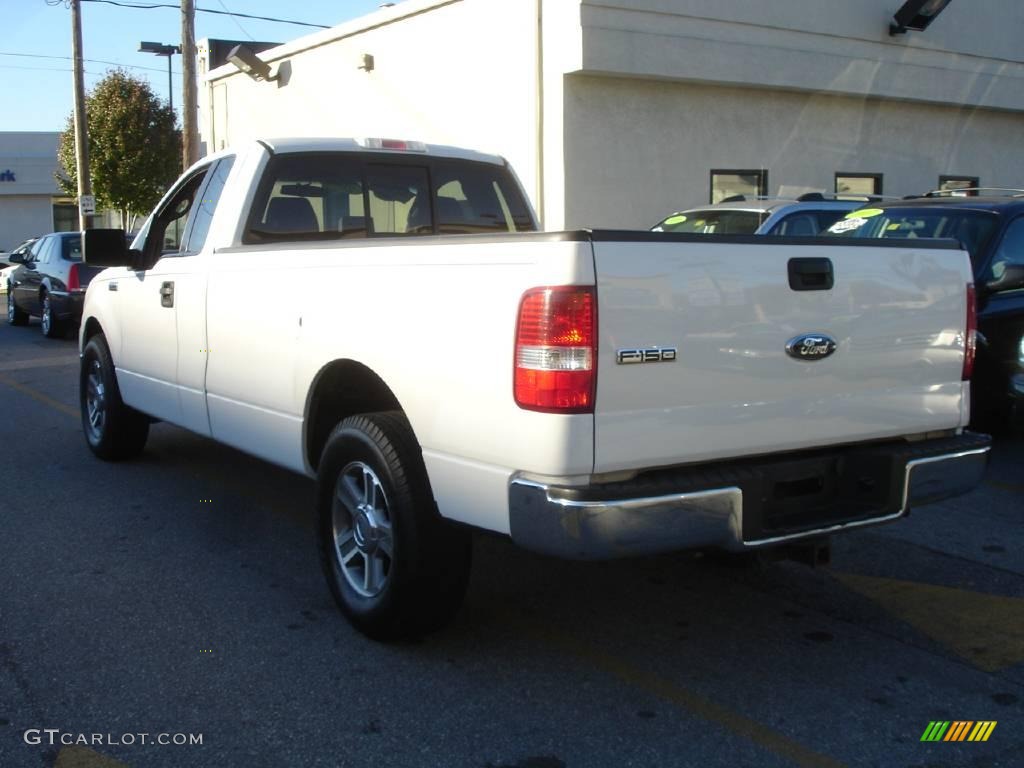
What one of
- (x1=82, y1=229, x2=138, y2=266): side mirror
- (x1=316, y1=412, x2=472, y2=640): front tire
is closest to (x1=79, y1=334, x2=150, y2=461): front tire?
(x1=82, y1=229, x2=138, y2=266): side mirror

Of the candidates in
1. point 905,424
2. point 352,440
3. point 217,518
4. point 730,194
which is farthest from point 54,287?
point 905,424

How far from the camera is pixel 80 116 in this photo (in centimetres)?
2609

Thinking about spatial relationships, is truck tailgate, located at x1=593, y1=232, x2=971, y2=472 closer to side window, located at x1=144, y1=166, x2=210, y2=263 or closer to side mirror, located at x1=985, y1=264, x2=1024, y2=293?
side mirror, located at x1=985, y1=264, x2=1024, y2=293

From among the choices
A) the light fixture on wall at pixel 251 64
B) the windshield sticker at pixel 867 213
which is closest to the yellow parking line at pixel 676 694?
the windshield sticker at pixel 867 213

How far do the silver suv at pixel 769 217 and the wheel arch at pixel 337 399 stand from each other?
20.0ft

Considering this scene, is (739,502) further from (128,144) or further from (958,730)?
(128,144)

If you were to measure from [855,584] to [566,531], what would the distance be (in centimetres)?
219

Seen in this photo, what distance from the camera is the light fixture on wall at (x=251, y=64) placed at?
22.0 metres

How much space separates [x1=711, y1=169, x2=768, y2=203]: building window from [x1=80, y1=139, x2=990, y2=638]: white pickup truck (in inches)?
529

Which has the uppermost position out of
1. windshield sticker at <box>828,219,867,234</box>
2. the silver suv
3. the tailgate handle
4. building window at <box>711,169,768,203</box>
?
building window at <box>711,169,768,203</box>

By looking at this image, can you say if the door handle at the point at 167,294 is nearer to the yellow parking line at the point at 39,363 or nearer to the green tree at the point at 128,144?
the yellow parking line at the point at 39,363

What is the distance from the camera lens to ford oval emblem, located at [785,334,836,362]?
154 inches

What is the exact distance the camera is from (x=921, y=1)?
18.0 m

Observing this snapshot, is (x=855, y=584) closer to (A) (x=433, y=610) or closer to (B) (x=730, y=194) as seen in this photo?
(A) (x=433, y=610)
